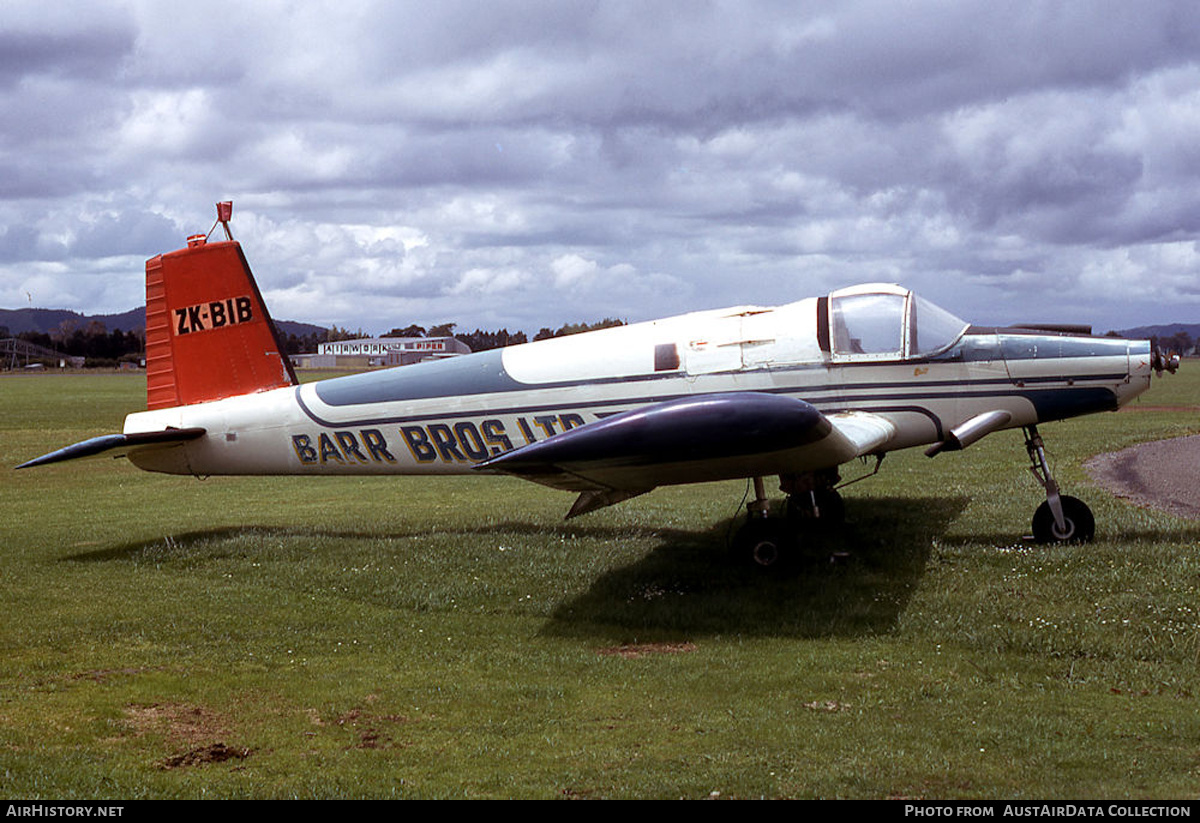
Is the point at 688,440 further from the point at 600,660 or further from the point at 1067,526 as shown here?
the point at 1067,526

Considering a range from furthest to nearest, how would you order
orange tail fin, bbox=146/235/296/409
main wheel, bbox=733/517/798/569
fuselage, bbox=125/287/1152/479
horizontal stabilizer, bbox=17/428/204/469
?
orange tail fin, bbox=146/235/296/409 < horizontal stabilizer, bbox=17/428/204/469 < fuselage, bbox=125/287/1152/479 < main wheel, bbox=733/517/798/569

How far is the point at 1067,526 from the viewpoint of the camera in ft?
33.2

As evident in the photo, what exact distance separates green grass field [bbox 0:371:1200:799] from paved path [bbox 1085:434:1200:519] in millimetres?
1366

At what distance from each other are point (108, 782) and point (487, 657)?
9.61 feet

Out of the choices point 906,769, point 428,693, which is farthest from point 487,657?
point 906,769

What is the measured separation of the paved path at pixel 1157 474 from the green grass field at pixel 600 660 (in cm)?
137

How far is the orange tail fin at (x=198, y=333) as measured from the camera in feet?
40.1

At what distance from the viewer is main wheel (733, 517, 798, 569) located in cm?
968

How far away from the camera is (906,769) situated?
5.54m

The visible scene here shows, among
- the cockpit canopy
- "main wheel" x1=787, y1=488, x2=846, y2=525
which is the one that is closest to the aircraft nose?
the cockpit canopy

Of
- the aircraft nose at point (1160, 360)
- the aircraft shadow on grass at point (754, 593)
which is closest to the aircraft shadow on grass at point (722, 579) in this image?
the aircraft shadow on grass at point (754, 593)

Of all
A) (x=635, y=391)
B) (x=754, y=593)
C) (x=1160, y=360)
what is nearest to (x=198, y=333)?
(x=635, y=391)

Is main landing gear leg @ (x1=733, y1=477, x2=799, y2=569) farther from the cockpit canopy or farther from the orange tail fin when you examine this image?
the orange tail fin

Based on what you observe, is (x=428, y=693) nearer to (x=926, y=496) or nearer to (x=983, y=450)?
(x=926, y=496)
